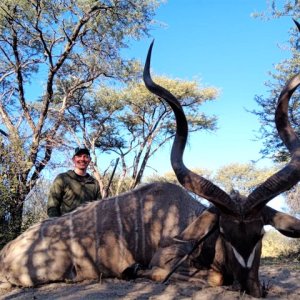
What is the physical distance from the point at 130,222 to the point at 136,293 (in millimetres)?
954

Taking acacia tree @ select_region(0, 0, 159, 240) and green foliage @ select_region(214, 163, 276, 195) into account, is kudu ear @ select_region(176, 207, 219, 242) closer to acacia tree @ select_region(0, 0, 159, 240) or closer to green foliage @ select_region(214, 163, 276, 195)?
acacia tree @ select_region(0, 0, 159, 240)

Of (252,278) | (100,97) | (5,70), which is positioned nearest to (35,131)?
(5,70)

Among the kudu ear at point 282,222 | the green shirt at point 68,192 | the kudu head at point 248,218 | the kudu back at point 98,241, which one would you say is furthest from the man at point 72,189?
the kudu ear at point 282,222

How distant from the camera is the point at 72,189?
195 inches

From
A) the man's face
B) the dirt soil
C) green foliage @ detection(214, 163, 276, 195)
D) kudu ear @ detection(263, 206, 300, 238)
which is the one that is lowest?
the dirt soil

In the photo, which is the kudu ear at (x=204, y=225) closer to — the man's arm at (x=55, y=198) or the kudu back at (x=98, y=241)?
the kudu back at (x=98, y=241)

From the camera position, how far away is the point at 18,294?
134 inches

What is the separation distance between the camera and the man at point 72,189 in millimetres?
4832

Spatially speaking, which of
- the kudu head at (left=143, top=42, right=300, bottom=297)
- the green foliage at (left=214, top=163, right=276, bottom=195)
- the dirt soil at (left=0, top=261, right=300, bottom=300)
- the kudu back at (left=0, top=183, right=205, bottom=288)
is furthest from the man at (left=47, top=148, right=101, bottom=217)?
the green foliage at (left=214, top=163, right=276, bottom=195)

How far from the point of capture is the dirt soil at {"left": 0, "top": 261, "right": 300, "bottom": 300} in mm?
2945

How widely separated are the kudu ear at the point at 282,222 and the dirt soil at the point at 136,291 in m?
0.40

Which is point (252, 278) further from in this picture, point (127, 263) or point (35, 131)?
point (35, 131)

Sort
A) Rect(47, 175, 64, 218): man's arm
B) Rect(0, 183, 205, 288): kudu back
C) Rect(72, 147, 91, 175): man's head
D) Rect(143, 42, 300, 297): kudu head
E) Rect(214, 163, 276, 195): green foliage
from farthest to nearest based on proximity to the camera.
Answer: Rect(214, 163, 276, 195): green foliage < Rect(72, 147, 91, 175): man's head < Rect(47, 175, 64, 218): man's arm < Rect(0, 183, 205, 288): kudu back < Rect(143, 42, 300, 297): kudu head

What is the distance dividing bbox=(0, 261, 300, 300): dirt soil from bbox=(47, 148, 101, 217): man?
1295 millimetres
